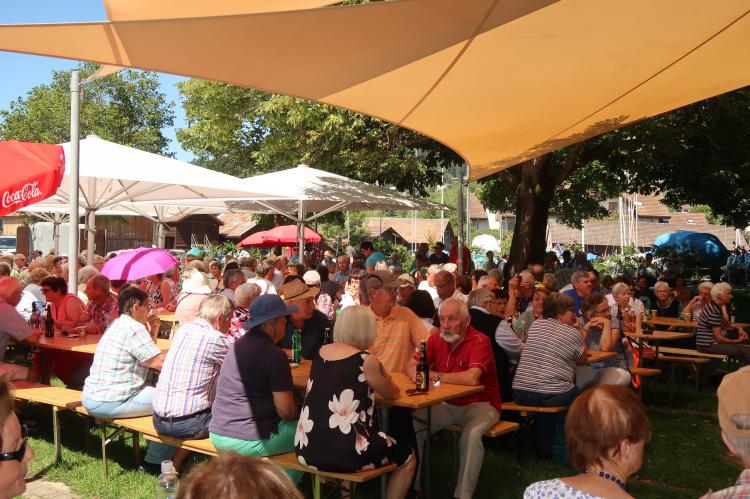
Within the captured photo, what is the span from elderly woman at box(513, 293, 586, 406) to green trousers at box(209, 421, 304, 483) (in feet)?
6.79

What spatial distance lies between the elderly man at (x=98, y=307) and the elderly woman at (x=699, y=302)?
268 inches

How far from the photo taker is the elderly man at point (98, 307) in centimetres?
719

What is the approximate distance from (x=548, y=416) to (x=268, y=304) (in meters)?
2.57

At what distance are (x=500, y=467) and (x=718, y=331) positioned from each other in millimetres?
4261

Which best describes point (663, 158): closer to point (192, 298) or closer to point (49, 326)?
point (192, 298)

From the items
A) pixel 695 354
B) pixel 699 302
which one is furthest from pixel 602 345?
pixel 699 302

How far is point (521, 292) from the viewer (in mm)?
8711

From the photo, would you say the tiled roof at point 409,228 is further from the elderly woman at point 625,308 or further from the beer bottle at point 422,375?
the beer bottle at point 422,375

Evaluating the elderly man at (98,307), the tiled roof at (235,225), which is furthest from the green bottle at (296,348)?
the tiled roof at (235,225)

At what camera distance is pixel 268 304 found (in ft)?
14.7

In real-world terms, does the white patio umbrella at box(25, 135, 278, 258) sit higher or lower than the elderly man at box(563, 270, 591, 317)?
higher

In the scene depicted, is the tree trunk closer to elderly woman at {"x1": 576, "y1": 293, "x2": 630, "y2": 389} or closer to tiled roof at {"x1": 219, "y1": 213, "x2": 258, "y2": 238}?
elderly woman at {"x1": 576, "y1": 293, "x2": 630, "y2": 389}

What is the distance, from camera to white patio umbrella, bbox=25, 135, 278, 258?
8.39 metres

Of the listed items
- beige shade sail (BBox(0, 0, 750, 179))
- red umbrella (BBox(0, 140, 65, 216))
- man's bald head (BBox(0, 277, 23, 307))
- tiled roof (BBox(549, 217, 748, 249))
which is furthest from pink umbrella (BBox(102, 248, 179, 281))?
tiled roof (BBox(549, 217, 748, 249))
